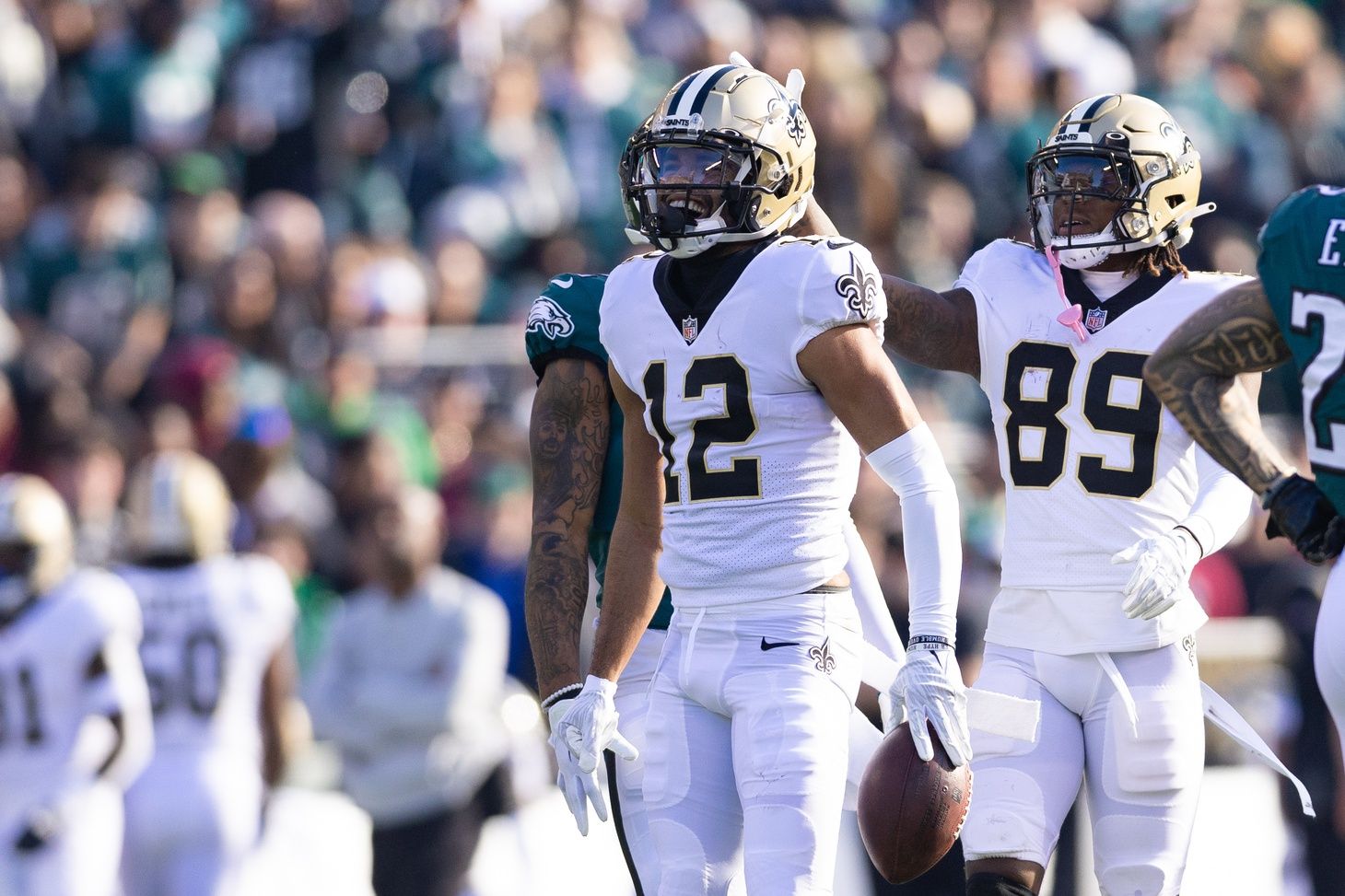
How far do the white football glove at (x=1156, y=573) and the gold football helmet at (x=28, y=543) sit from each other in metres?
3.70

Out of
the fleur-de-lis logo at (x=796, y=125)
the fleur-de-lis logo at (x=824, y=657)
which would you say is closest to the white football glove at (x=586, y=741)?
the fleur-de-lis logo at (x=824, y=657)

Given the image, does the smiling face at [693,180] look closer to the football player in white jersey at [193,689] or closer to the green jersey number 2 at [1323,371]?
the green jersey number 2 at [1323,371]

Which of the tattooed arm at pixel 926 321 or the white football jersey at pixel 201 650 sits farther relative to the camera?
the white football jersey at pixel 201 650

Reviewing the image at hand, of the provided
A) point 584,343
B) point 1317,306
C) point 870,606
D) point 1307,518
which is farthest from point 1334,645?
point 584,343

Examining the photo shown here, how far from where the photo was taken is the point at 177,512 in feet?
23.0

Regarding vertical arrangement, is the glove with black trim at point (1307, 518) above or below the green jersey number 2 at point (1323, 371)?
below

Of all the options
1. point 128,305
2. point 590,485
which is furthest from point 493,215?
point 590,485

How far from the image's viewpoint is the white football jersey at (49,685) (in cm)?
673

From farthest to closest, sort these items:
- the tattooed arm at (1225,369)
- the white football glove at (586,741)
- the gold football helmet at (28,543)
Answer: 1. the gold football helmet at (28,543)
2. the white football glove at (586,741)
3. the tattooed arm at (1225,369)

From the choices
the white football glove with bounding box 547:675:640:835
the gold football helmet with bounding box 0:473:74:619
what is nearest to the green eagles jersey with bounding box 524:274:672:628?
the white football glove with bounding box 547:675:640:835

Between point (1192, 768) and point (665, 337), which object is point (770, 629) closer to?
point (665, 337)

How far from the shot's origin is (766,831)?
13.1ft

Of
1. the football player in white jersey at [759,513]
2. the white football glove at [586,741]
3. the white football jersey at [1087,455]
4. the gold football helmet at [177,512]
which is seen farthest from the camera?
the gold football helmet at [177,512]

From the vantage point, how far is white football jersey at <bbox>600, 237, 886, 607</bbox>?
13.5ft
